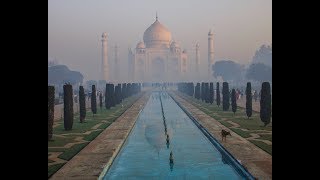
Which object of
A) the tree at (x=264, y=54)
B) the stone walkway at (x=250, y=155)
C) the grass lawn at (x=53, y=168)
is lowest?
the grass lawn at (x=53, y=168)

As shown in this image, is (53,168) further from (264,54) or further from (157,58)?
(264,54)

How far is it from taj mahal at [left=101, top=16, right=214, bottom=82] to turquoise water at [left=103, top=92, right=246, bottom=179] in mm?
73010

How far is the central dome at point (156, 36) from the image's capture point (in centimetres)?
8681

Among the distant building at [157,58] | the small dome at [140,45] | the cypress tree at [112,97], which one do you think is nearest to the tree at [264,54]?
the distant building at [157,58]

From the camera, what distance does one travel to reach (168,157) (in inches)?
388

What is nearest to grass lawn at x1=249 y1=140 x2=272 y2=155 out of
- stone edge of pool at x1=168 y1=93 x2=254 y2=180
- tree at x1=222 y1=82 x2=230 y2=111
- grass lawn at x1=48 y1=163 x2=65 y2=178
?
stone edge of pool at x1=168 y1=93 x2=254 y2=180

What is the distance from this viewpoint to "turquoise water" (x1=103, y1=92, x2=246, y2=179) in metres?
8.00

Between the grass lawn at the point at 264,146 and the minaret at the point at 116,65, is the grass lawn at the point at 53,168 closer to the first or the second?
the grass lawn at the point at 264,146

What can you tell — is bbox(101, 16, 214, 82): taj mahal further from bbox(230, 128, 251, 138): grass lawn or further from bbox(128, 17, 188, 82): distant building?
bbox(230, 128, 251, 138): grass lawn

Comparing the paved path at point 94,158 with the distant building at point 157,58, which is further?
the distant building at point 157,58
